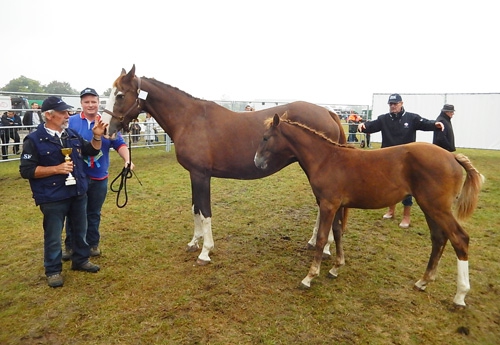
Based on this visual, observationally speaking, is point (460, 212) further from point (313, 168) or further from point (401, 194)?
point (313, 168)

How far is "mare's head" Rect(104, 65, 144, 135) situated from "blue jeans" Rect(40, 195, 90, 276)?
986 mm

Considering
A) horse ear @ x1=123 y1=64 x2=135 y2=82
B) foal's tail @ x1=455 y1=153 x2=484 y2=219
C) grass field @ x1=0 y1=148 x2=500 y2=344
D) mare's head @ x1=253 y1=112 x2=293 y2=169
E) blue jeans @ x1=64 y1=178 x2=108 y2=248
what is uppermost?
horse ear @ x1=123 y1=64 x2=135 y2=82

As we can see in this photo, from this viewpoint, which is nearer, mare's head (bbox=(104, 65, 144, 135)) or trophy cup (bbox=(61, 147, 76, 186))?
trophy cup (bbox=(61, 147, 76, 186))

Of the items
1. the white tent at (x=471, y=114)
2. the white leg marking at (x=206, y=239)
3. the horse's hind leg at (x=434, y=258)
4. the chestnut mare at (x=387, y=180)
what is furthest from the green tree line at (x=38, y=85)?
the horse's hind leg at (x=434, y=258)

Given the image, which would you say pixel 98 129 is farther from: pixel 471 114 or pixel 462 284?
pixel 471 114

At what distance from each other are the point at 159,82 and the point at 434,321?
400cm

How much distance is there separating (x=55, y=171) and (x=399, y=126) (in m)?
4.69

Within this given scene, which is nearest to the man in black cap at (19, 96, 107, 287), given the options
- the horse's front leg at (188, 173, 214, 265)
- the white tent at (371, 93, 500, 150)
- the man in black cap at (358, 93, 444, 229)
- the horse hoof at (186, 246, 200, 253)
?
the horse's front leg at (188, 173, 214, 265)

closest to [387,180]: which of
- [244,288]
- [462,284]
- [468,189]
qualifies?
[468,189]

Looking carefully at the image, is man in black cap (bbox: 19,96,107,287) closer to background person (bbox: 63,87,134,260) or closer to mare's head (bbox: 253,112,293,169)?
background person (bbox: 63,87,134,260)

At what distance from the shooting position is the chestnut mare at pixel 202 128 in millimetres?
3914

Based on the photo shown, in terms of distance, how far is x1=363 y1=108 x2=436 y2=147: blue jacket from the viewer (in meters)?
4.92

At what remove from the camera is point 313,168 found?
11.2 ft

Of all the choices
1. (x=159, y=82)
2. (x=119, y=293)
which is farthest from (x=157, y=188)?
(x=119, y=293)
